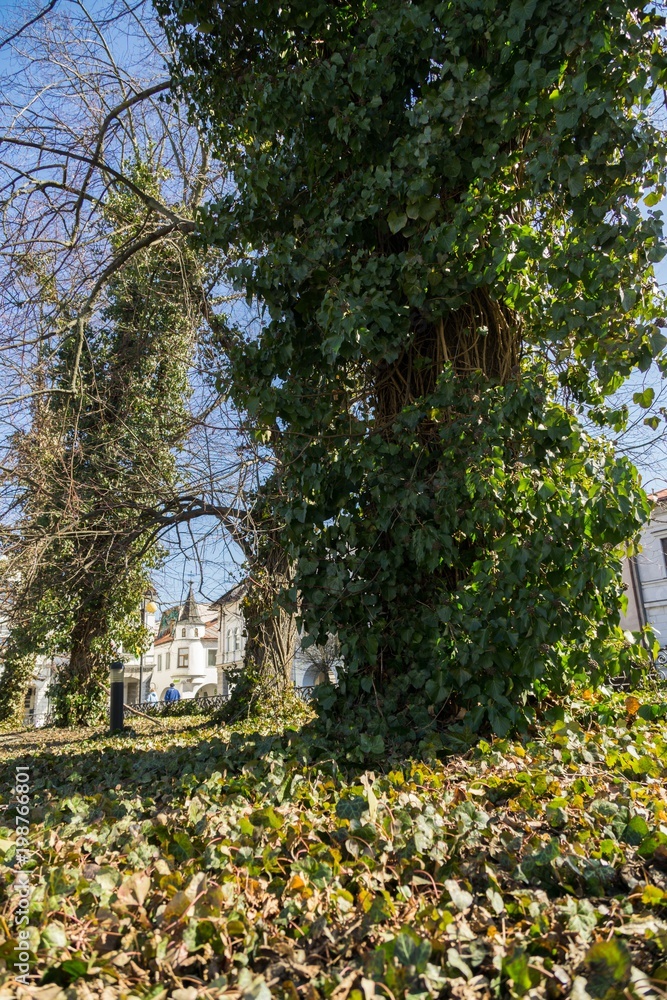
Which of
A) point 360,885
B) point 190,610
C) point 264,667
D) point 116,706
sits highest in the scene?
point 190,610

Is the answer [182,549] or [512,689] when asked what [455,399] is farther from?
[182,549]

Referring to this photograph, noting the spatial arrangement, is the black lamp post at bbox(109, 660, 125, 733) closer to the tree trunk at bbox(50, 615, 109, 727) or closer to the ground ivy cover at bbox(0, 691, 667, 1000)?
the tree trunk at bbox(50, 615, 109, 727)

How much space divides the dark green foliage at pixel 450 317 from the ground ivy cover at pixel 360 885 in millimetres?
989

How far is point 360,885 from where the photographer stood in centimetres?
200

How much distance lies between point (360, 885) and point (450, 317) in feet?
12.2

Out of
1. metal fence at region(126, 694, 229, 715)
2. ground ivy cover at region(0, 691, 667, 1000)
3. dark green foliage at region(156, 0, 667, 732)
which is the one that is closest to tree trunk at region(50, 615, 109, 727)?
metal fence at region(126, 694, 229, 715)

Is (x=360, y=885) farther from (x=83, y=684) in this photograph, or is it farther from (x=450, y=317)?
(x=83, y=684)

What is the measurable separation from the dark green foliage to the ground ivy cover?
989mm

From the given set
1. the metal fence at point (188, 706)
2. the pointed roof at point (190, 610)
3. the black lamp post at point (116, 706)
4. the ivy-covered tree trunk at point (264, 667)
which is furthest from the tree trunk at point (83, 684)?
the pointed roof at point (190, 610)

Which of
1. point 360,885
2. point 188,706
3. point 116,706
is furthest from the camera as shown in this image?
point 188,706

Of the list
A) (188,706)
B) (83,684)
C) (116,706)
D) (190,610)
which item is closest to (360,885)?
(190,610)

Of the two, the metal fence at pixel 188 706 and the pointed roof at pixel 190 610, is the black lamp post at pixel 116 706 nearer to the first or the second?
the pointed roof at pixel 190 610

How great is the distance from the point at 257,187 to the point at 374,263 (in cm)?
108

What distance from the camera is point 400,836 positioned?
227 cm
